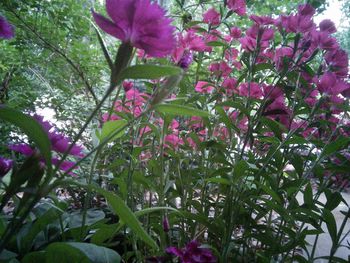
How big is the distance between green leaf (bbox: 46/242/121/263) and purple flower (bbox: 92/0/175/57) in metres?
0.33

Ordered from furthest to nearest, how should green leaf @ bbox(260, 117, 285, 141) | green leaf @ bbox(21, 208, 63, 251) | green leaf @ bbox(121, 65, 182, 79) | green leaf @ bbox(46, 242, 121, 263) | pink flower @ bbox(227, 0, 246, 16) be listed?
pink flower @ bbox(227, 0, 246, 16)
green leaf @ bbox(260, 117, 285, 141)
green leaf @ bbox(21, 208, 63, 251)
green leaf @ bbox(46, 242, 121, 263)
green leaf @ bbox(121, 65, 182, 79)

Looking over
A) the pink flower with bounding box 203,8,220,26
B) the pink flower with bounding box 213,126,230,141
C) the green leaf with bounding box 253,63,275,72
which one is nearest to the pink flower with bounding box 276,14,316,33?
the green leaf with bounding box 253,63,275,72

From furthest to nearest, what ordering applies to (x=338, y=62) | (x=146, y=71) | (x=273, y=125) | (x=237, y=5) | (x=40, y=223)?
(x=237, y=5) < (x=338, y=62) < (x=273, y=125) < (x=40, y=223) < (x=146, y=71)

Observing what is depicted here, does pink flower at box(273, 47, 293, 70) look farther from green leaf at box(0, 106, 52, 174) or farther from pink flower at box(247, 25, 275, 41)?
green leaf at box(0, 106, 52, 174)

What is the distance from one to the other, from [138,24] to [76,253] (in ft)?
1.21

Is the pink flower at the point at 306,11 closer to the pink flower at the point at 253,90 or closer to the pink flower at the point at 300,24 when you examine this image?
the pink flower at the point at 300,24

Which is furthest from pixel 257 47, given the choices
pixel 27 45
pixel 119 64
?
pixel 27 45

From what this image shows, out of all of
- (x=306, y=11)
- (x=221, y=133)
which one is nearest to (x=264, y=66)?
(x=306, y=11)

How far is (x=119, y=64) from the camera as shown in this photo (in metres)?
0.36

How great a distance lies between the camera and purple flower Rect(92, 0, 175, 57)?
0.36 metres

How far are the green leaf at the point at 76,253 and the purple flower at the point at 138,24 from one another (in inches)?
13.1

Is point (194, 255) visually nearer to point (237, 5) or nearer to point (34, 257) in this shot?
point (34, 257)

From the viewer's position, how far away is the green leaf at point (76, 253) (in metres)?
0.50

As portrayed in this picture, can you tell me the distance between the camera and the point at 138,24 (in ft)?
1.20
